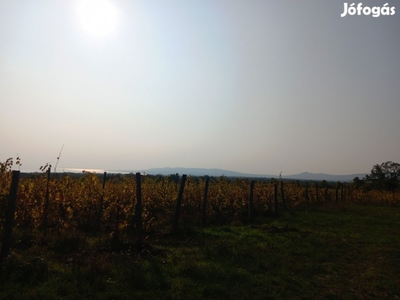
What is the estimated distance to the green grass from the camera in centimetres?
564

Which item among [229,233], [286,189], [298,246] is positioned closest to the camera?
[298,246]

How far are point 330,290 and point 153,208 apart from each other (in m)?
10.3

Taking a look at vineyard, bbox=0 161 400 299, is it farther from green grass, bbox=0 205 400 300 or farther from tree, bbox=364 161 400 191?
tree, bbox=364 161 400 191

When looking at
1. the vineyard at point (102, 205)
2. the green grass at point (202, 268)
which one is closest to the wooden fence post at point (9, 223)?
the green grass at point (202, 268)

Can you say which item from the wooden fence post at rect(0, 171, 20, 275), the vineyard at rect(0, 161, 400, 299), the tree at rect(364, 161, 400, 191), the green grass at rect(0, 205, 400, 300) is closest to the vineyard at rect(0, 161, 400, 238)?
the vineyard at rect(0, 161, 400, 299)

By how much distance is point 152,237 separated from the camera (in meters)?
10.3

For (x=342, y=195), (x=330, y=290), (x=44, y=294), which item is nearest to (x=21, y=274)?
(x=44, y=294)

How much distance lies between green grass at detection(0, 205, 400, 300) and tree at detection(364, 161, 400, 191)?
47.2 meters

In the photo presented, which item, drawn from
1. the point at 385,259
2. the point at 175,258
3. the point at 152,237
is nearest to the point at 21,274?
the point at 175,258

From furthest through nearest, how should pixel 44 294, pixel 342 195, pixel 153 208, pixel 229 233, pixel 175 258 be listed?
pixel 342 195 < pixel 153 208 < pixel 229 233 < pixel 175 258 < pixel 44 294

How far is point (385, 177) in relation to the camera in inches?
2279

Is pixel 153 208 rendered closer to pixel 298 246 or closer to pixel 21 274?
pixel 298 246

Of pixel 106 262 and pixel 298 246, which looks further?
pixel 298 246

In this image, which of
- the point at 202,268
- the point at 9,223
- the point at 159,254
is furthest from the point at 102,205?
the point at 202,268
